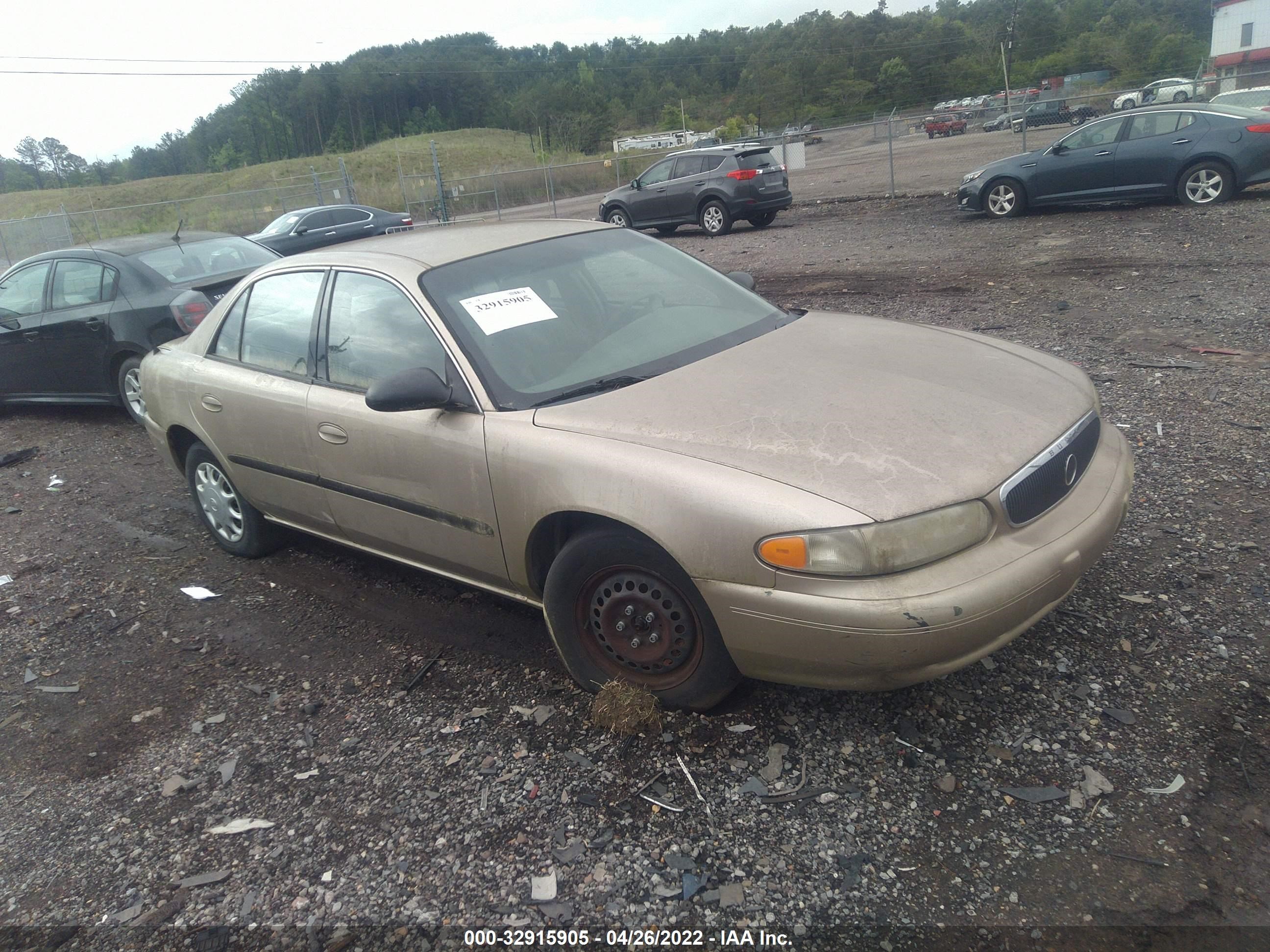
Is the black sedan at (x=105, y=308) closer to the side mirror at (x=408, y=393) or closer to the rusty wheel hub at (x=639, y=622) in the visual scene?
the side mirror at (x=408, y=393)

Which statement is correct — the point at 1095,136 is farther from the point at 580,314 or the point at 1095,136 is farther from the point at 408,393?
the point at 408,393

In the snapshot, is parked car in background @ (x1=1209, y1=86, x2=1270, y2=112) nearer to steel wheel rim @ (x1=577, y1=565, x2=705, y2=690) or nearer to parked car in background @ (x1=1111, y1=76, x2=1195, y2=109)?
parked car in background @ (x1=1111, y1=76, x2=1195, y2=109)

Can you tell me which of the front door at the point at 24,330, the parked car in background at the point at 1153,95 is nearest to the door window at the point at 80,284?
the front door at the point at 24,330

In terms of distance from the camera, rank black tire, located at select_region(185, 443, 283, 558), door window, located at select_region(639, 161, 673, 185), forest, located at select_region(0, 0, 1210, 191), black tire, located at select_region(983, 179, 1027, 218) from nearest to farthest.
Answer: black tire, located at select_region(185, 443, 283, 558), black tire, located at select_region(983, 179, 1027, 218), door window, located at select_region(639, 161, 673, 185), forest, located at select_region(0, 0, 1210, 191)

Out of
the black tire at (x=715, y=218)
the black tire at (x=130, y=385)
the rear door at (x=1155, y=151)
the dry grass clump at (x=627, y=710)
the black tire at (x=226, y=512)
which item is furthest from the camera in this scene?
the black tire at (x=715, y=218)

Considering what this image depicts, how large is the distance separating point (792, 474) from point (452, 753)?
1.53 metres

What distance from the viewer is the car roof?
3768mm

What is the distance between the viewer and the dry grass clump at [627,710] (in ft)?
9.79

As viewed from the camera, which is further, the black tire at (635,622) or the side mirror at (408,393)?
the side mirror at (408,393)

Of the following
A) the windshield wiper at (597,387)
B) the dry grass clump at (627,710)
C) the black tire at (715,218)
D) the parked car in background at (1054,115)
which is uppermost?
the parked car in background at (1054,115)

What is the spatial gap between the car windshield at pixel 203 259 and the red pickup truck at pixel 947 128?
41429mm

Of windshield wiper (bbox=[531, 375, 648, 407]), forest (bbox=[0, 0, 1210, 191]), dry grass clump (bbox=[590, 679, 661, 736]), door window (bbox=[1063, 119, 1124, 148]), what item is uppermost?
forest (bbox=[0, 0, 1210, 191])

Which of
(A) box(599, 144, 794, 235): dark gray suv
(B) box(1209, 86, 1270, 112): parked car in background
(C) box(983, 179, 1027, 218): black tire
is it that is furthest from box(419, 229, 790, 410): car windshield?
(B) box(1209, 86, 1270, 112): parked car in background

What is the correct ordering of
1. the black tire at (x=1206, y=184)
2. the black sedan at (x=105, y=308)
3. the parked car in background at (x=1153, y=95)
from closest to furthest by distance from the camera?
the black sedan at (x=105, y=308) → the black tire at (x=1206, y=184) → the parked car in background at (x=1153, y=95)
